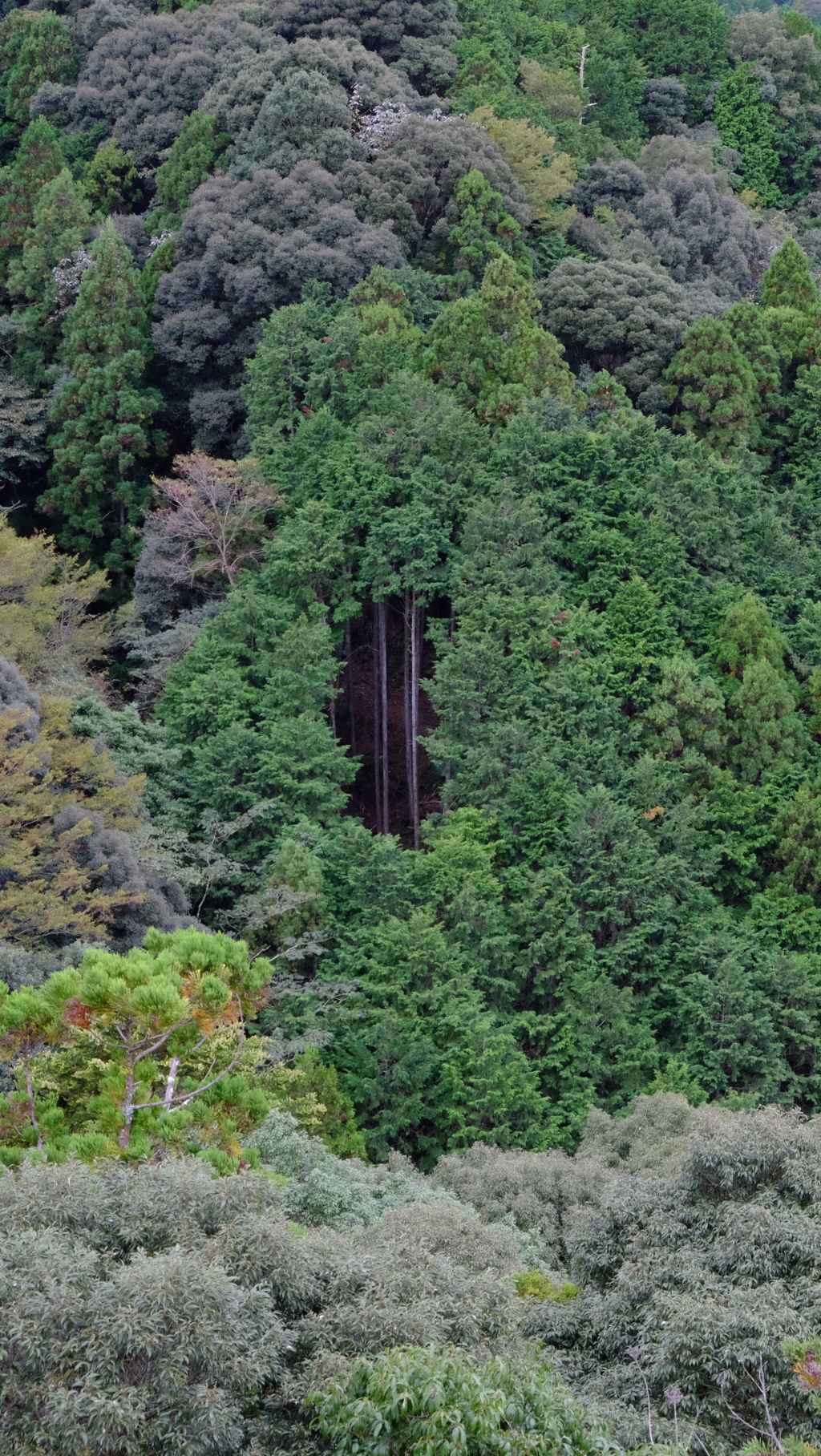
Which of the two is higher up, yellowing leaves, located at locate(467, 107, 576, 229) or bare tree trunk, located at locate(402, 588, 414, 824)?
yellowing leaves, located at locate(467, 107, 576, 229)

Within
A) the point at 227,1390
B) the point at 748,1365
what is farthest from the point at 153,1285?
the point at 748,1365

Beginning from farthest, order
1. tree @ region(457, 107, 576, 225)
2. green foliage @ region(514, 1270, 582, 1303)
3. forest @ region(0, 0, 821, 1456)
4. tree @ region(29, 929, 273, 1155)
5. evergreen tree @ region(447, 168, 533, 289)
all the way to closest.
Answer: tree @ region(457, 107, 576, 225) < evergreen tree @ region(447, 168, 533, 289) < green foliage @ region(514, 1270, 582, 1303) < tree @ region(29, 929, 273, 1155) < forest @ region(0, 0, 821, 1456)

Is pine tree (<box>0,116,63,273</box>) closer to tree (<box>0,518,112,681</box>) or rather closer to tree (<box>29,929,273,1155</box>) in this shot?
tree (<box>0,518,112,681</box>)

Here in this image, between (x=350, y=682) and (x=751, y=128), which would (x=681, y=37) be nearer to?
(x=751, y=128)

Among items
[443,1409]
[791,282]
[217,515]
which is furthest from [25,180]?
[443,1409]

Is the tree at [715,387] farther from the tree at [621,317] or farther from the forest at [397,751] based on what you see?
the tree at [621,317]

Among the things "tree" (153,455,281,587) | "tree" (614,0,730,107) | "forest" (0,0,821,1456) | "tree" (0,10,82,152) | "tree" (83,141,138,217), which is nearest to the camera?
"forest" (0,0,821,1456)

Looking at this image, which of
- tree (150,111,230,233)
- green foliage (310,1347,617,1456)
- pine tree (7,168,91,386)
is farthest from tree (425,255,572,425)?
green foliage (310,1347,617,1456)
